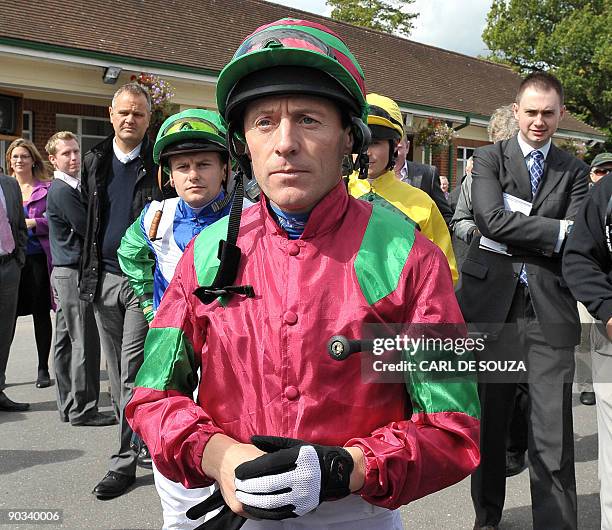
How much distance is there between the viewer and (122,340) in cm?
488

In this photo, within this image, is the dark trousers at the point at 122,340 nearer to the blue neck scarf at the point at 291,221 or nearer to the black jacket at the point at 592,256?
the black jacket at the point at 592,256

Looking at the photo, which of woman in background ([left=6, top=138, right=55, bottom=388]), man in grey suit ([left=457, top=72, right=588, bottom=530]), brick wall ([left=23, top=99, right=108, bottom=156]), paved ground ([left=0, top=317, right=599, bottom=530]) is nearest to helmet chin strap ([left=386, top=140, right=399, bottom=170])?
man in grey suit ([left=457, top=72, right=588, bottom=530])

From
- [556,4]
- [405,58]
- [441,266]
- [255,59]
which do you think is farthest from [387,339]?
[556,4]

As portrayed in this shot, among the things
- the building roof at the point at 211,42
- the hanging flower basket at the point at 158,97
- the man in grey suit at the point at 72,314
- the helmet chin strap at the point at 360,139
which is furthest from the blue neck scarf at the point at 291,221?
the building roof at the point at 211,42

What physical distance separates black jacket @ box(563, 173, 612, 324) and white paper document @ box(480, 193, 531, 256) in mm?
613

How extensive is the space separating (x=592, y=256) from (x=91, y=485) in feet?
10.8

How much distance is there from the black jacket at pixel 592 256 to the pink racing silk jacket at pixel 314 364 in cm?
154

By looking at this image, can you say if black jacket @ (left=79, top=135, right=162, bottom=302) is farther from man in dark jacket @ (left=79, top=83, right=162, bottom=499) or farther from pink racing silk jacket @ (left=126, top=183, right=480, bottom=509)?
pink racing silk jacket @ (left=126, top=183, right=480, bottom=509)

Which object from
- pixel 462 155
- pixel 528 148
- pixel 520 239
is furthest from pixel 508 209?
pixel 462 155

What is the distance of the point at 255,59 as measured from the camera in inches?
65.7

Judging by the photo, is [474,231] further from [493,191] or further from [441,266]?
[441,266]

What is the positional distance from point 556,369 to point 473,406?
6.91 ft

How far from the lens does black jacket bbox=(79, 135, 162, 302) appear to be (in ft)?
15.9

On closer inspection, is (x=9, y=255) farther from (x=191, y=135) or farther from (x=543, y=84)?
(x=543, y=84)
